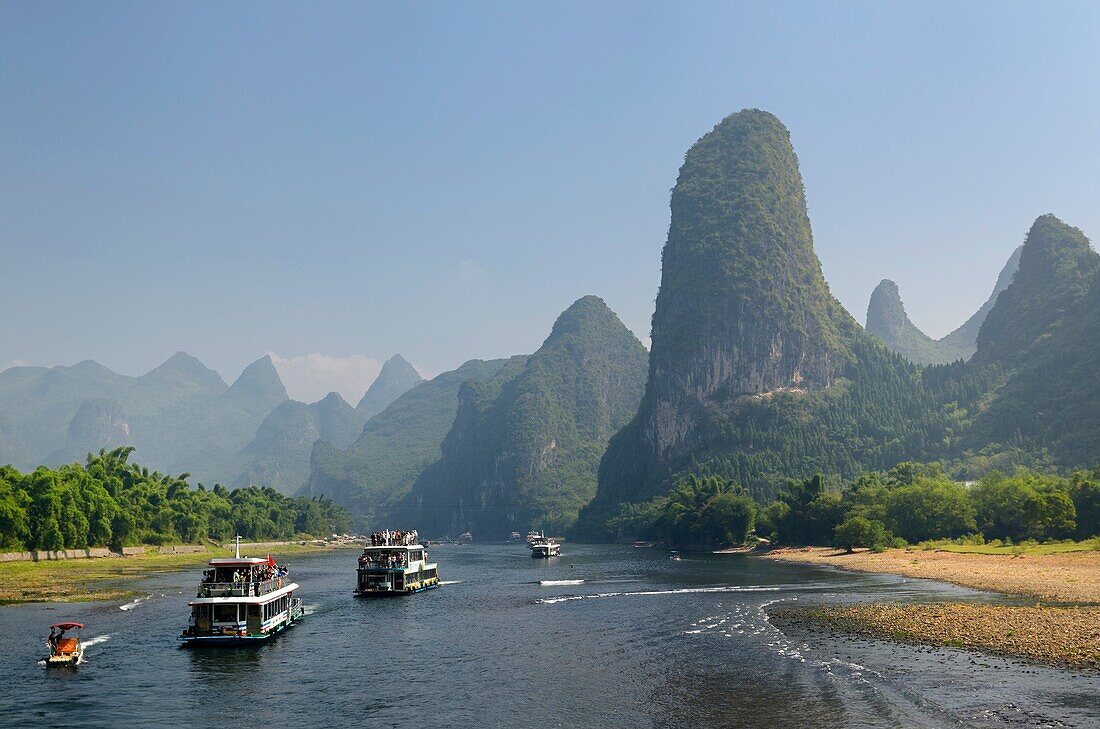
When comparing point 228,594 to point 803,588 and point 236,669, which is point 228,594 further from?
point 803,588

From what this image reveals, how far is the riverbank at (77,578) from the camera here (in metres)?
85.4

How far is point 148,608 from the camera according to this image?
80.2 metres

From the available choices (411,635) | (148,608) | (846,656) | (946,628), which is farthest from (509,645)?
(148,608)

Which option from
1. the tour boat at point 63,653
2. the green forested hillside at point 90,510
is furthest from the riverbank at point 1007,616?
the green forested hillside at point 90,510

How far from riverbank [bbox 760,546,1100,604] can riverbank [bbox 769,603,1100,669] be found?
1027 centimetres

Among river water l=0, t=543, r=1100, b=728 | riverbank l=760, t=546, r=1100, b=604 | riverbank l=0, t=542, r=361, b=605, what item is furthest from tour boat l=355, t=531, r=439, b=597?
riverbank l=760, t=546, r=1100, b=604

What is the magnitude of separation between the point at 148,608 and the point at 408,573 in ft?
101

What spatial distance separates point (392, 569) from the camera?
A: 10175cm

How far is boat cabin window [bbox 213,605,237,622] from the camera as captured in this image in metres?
62.1

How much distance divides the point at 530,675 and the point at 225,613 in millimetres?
24811

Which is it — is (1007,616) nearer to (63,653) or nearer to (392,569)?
(63,653)

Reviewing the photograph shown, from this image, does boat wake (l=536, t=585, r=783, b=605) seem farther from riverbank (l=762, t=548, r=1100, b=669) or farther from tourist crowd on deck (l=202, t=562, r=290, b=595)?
tourist crowd on deck (l=202, t=562, r=290, b=595)

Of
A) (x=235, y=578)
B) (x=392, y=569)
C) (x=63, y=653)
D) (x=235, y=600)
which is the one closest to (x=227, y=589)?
(x=235, y=578)

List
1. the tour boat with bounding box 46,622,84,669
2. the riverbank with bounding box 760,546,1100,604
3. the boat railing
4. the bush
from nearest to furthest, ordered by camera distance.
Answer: the tour boat with bounding box 46,622,84,669 → the boat railing → the riverbank with bounding box 760,546,1100,604 → the bush
